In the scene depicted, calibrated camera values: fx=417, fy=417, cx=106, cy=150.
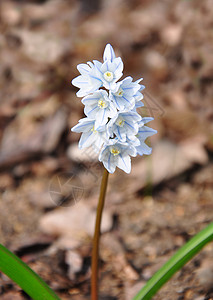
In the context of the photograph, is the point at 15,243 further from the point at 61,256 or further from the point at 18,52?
the point at 18,52

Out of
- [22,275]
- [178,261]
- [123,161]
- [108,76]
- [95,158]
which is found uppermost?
[95,158]

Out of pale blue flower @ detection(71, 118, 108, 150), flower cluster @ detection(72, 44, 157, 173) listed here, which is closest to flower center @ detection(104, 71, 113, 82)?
flower cluster @ detection(72, 44, 157, 173)

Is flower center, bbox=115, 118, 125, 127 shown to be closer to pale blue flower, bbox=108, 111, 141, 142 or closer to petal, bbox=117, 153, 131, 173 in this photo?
pale blue flower, bbox=108, 111, 141, 142

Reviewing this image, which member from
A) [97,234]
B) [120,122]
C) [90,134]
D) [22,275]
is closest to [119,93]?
[120,122]

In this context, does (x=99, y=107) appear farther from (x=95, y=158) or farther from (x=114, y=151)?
(x=95, y=158)

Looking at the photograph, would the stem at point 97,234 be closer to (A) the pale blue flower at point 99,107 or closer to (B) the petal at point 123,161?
(B) the petal at point 123,161

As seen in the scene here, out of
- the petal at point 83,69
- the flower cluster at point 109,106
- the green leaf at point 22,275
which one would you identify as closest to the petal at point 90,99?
the flower cluster at point 109,106
